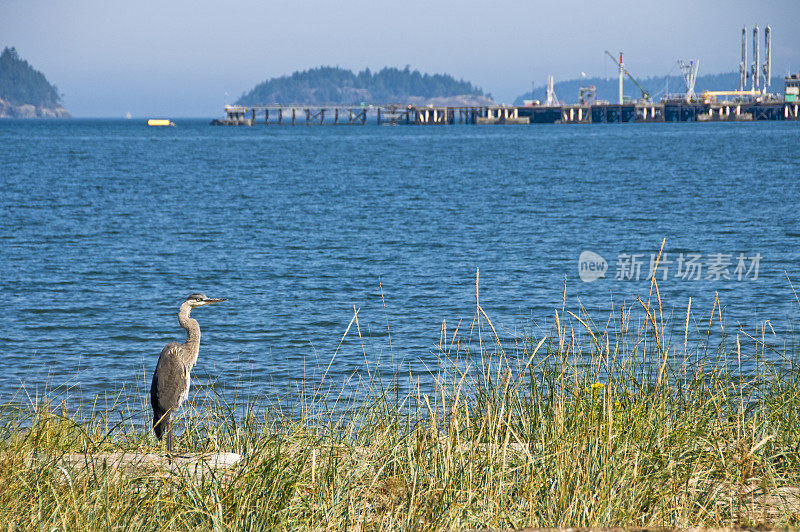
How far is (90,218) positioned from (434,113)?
150 m

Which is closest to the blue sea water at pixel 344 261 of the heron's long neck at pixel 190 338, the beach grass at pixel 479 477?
the beach grass at pixel 479 477

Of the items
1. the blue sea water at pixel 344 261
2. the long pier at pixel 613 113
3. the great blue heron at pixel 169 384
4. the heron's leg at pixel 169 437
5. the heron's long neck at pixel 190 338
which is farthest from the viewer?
the long pier at pixel 613 113

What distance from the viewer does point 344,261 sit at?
904 inches

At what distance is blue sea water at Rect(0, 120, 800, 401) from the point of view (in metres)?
13.4

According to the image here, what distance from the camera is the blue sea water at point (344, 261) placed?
1341 centimetres

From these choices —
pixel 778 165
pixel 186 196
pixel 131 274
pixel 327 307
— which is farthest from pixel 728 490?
pixel 778 165

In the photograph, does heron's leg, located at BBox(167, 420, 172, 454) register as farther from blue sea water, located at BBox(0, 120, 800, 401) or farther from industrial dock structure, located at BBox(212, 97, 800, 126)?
industrial dock structure, located at BBox(212, 97, 800, 126)

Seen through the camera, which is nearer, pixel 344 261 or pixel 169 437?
pixel 169 437

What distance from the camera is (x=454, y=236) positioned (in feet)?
89.6

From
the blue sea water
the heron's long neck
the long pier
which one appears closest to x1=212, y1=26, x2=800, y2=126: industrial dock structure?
the long pier

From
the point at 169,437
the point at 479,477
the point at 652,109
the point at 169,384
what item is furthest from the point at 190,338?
the point at 652,109

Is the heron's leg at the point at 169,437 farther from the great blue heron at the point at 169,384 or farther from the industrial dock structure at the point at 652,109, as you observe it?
the industrial dock structure at the point at 652,109

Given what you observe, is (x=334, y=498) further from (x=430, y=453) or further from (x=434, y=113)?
(x=434, y=113)

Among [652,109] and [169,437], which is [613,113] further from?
[169,437]
